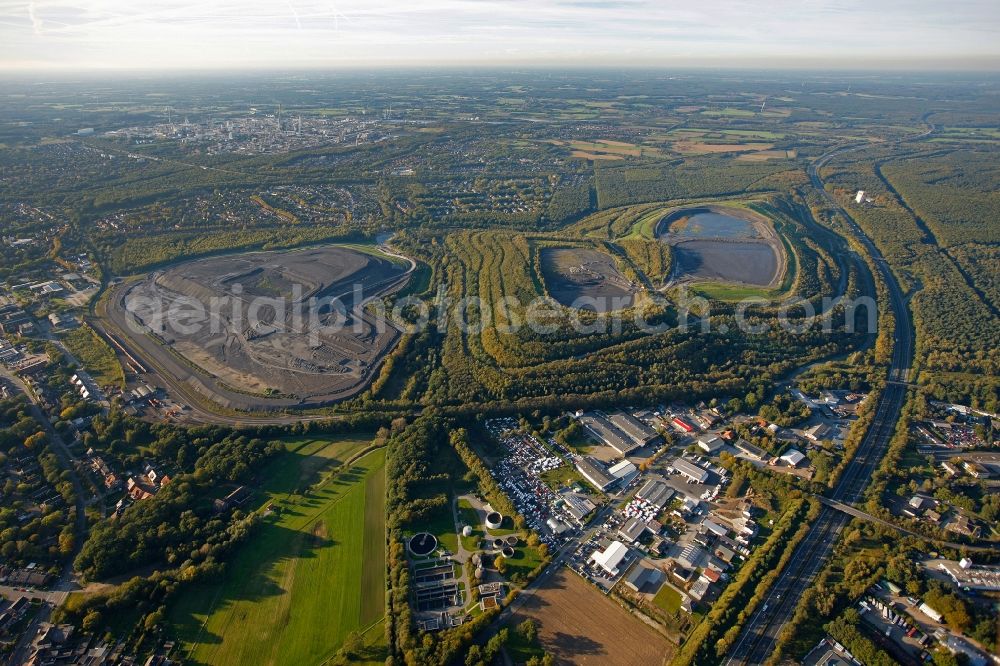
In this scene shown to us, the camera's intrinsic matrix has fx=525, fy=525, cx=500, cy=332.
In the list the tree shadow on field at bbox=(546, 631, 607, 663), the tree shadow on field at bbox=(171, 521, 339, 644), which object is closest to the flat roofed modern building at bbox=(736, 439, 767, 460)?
the tree shadow on field at bbox=(546, 631, 607, 663)

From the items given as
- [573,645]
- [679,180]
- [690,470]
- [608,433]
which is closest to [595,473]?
[608,433]

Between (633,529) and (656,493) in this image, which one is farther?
(656,493)

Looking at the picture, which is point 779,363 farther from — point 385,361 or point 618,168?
point 618,168

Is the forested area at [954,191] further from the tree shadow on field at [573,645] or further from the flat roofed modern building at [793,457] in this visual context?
the tree shadow on field at [573,645]

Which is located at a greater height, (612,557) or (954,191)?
(954,191)

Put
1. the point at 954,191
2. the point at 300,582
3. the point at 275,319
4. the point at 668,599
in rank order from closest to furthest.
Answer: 1. the point at 668,599
2. the point at 300,582
3. the point at 275,319
4. the point at 954,191

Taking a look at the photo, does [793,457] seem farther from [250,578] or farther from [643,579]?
[250,578]
